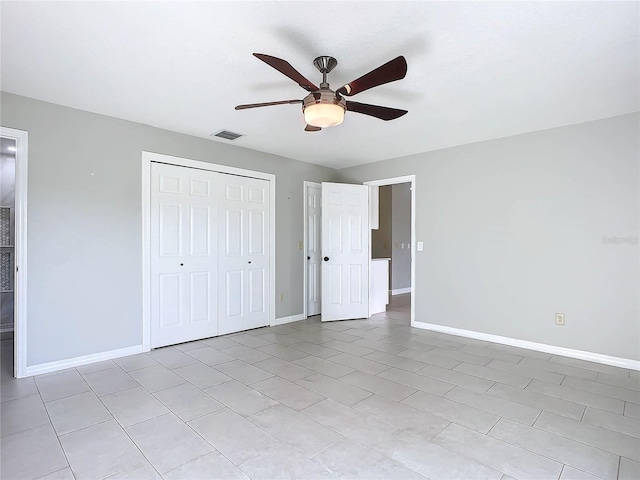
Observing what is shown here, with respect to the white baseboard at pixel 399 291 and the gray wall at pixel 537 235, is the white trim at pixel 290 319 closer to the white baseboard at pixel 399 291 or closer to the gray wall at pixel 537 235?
the gray wall at pixel 537 235

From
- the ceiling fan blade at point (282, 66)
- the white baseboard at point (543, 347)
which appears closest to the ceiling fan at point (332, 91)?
the ceiling fan blade at point (282, 66)

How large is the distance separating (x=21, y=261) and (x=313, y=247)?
3.65 metres

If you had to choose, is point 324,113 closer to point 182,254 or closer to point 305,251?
point 182,254

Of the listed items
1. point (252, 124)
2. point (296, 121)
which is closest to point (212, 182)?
point (252, 124)

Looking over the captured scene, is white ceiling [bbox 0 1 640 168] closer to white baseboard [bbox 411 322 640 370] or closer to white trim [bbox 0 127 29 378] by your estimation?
white trim [bbox 0 127 29 378]

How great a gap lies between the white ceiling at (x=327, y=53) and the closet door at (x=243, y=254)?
120 centimetres

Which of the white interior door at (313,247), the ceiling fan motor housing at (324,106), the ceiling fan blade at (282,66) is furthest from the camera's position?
the white interior door at (313,247)

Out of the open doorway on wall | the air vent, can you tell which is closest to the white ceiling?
the air vent

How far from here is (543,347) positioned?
3955 millimetres

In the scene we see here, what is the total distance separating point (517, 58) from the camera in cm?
241

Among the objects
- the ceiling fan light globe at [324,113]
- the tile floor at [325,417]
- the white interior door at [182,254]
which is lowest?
the tile floor at [325,417]

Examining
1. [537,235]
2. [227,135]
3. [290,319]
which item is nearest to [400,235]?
[290,319]

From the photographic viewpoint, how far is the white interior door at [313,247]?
567 centimetres

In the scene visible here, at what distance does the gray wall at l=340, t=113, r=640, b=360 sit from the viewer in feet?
11.5
